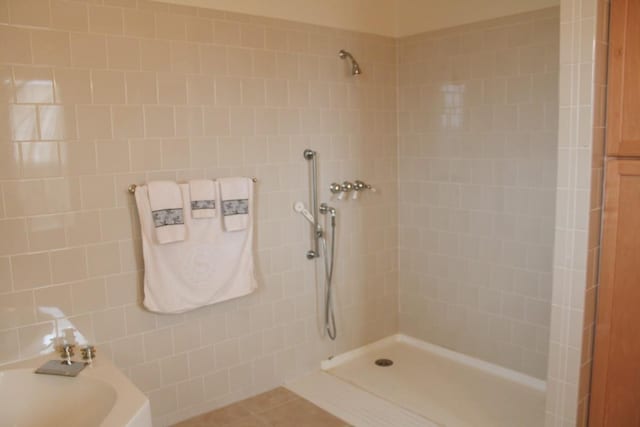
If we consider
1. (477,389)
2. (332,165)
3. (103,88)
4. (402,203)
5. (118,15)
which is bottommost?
(477,389)

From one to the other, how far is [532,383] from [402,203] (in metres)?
1.49

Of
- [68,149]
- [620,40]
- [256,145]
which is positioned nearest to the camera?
[620,40]

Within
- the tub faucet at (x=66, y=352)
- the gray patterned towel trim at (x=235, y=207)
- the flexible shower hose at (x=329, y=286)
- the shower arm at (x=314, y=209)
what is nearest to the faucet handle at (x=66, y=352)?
the tub faucet at (x=66, y=352)

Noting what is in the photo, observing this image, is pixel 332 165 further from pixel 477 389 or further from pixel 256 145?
pixel 477 389

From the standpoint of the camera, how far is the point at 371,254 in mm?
3965

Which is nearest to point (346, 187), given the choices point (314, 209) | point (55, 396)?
point (314, 209)

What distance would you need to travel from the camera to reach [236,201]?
3070 millimetres

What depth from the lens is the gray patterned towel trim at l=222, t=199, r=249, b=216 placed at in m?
3.04

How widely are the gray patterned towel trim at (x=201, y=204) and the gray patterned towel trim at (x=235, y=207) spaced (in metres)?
0.08

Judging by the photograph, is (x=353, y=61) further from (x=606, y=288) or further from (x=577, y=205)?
(x=606, y=288)

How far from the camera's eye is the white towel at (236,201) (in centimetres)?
303

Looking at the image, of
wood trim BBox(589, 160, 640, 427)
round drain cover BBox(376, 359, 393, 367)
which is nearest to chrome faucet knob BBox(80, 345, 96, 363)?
round drain cover BBox(376, 359, 393, 367)

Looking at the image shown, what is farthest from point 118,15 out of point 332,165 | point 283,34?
point 332,165

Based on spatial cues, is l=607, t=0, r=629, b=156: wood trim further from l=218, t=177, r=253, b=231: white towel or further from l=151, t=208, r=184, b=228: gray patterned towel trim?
l=151, t=208, r=184, b=228: gray patterned towel trim
